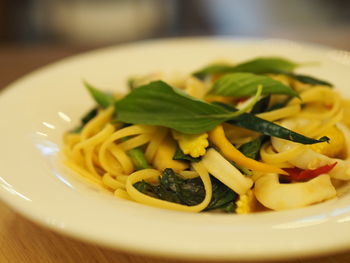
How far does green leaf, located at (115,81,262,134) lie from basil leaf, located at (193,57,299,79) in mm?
388

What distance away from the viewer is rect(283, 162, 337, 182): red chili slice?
197 centimetres

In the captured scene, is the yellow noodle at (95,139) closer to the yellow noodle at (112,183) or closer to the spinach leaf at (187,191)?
the yellow noodle at (112,183)

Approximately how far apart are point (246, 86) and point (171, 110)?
0.43 m

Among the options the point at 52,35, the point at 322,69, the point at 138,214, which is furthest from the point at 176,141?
the point at 52,35

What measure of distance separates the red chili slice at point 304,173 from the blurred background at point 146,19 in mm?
3068

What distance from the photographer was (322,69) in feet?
10.0

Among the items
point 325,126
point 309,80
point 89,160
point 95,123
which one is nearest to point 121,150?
point 89,160

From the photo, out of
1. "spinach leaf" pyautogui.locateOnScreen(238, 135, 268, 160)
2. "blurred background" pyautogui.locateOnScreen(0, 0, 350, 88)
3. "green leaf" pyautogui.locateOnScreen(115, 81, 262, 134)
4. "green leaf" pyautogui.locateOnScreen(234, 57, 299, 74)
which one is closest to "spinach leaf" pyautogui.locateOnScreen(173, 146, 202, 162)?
"green leaf" pyautogui.locateOnScreen(115, 81, 262, 134)

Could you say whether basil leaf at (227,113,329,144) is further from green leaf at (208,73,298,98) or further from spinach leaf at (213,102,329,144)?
green leaf at (208,73,298,98)

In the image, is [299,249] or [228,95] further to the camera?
[228,95]

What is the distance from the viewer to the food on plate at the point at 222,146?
77.0 inches

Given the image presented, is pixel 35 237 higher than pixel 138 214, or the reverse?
pixel 138 214

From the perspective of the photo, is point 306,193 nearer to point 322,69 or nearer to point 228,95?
point 228,95

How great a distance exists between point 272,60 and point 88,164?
1.17m
